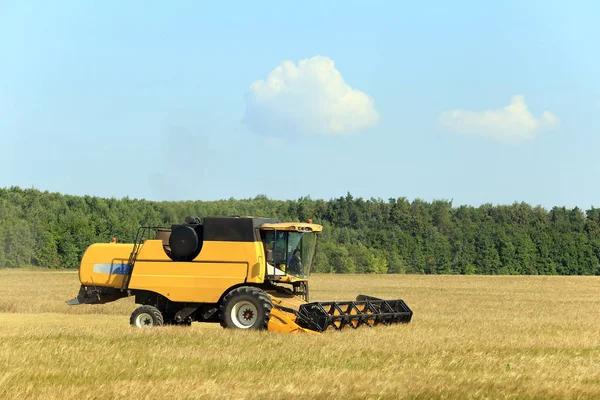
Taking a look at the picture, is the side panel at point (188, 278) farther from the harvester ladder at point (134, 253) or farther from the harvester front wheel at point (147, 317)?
the harvester front wheel at point (147, 317)

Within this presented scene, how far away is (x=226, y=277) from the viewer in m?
18.3

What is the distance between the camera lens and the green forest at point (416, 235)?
62309 mm

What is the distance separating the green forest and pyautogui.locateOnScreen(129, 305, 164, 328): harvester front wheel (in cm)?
3895

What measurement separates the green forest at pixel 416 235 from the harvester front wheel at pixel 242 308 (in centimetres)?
4054

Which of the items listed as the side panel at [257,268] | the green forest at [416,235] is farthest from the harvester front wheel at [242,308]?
the green forest at [416,235]

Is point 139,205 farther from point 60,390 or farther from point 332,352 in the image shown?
point 60,390

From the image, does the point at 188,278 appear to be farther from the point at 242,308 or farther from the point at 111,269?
the point at 111,269

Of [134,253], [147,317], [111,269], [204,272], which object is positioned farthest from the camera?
[111,269]

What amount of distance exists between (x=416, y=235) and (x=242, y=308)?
6682cm

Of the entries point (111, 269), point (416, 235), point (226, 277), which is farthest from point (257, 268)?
point (416, 235)

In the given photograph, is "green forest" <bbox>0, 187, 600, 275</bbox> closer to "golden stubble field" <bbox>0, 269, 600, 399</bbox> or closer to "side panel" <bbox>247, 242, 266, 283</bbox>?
"side panel" <bbox>247, 242, 266, 283</bbox>

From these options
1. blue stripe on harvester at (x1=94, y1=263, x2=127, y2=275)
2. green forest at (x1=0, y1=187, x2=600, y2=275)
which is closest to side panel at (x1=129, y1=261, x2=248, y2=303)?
blue stripe on harvester at (x1=94, y1=263, x2=127, y2=275)

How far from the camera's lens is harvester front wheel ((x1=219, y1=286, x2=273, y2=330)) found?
692 inches

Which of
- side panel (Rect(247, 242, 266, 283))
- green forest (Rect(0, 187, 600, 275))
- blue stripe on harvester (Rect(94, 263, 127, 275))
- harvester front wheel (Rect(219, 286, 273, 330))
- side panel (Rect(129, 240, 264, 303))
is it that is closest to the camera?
harvester front wheel (Rect(219, 286, 273, 330))
